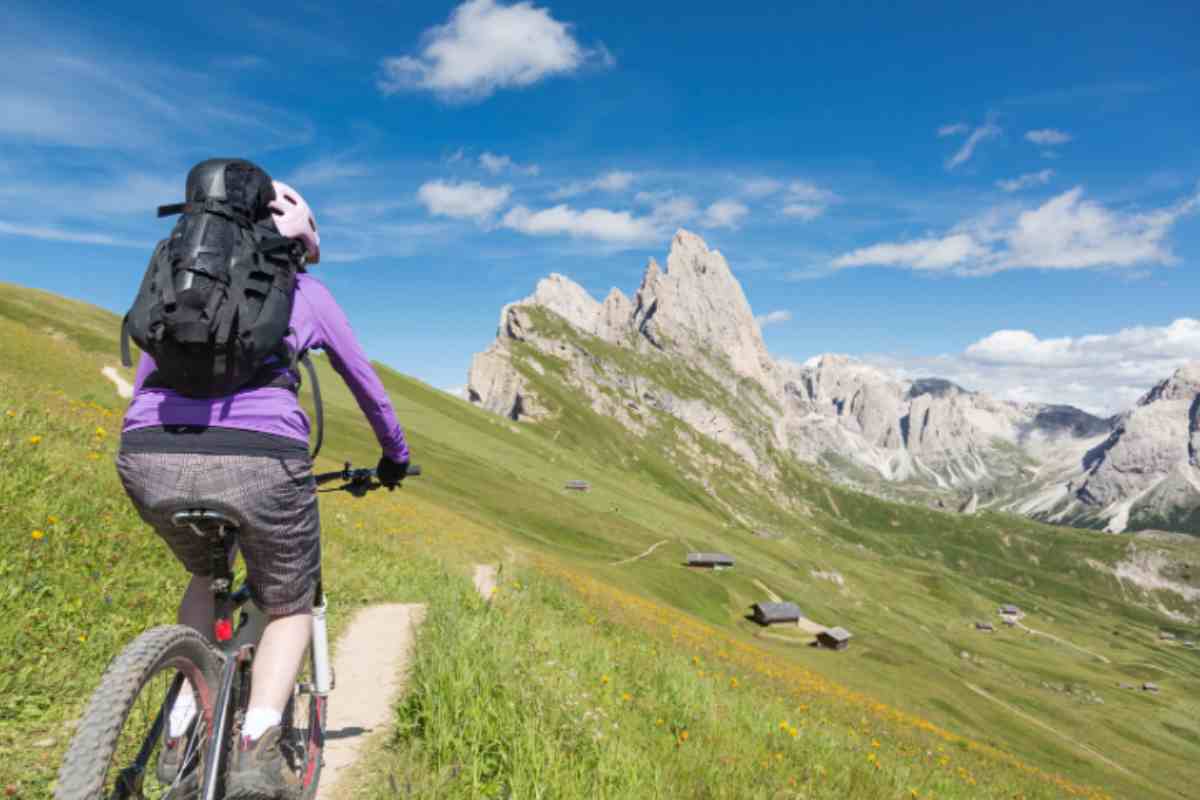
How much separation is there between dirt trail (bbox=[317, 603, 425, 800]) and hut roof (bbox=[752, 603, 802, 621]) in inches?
3075

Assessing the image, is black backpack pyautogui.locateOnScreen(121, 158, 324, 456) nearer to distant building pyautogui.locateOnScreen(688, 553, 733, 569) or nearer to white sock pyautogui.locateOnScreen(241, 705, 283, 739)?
white sock pyautogui.locateOnScreen(241, 705, 283, 739)

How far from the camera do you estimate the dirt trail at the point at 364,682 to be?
618cm

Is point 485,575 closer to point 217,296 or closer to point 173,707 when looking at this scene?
point 173,707

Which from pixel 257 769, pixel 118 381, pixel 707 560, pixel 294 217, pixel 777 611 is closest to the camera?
pixel 257 769

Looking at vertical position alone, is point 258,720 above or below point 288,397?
below

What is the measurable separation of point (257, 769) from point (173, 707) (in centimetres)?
67

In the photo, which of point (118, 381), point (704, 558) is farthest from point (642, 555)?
point (118, 381)

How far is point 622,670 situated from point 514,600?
3540 millimetres

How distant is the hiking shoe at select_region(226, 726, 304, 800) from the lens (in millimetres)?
3879

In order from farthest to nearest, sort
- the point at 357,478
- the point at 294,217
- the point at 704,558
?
the point at 704,558 < the point at 357,478 < the point at 294,217

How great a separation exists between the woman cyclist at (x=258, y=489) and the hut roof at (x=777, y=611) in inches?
3351

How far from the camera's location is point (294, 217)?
4.39m

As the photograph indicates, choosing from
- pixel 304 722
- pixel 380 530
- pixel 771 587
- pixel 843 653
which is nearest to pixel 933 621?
pixel 771 587

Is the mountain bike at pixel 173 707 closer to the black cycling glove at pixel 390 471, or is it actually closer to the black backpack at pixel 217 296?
the black backpack at pixel 217 296
